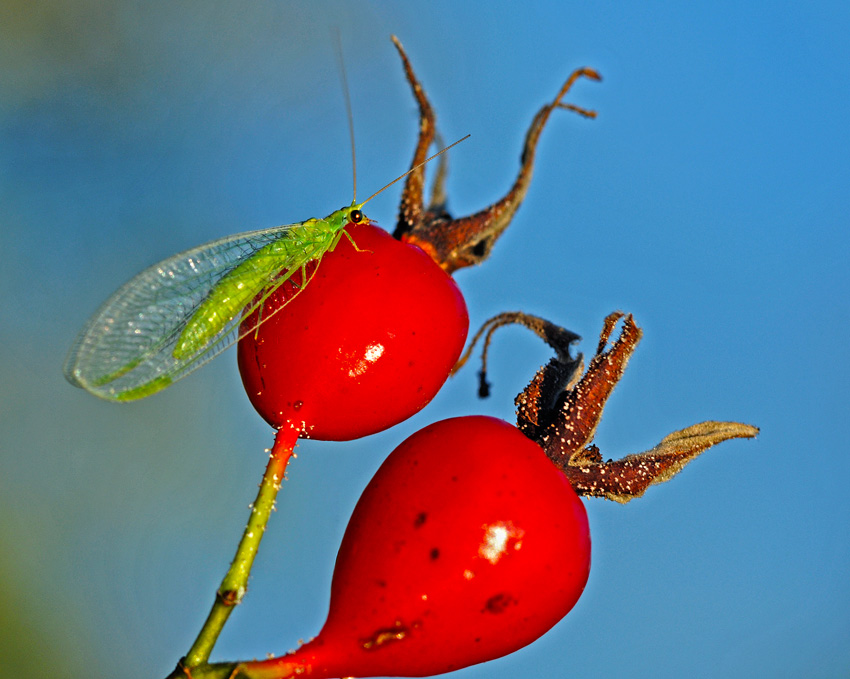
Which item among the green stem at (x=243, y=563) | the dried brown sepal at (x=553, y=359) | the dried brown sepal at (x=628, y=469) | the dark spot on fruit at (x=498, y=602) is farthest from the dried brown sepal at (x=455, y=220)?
the dark spot on fruit at (x=498, y=602)

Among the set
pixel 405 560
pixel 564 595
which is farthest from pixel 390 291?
pixel 564 595

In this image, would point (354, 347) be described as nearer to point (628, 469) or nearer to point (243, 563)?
point (243, 563)

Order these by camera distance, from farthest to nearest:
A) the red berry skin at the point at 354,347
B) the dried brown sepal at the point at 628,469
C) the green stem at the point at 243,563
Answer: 1. the dried brown sepal at the point at 628,469
2. the red berry skin at the point at 354,347
3. the green stem at the point at 243,563

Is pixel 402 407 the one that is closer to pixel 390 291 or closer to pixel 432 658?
pixel 390 291

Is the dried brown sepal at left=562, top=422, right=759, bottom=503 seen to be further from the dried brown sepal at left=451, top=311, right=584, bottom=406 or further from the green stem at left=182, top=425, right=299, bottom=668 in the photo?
the green stem at left=182, top=425, right=299, bottom=668

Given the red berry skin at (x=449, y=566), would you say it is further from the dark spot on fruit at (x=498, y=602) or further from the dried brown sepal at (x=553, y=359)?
the dried brown sepal at (x=553, y=359)

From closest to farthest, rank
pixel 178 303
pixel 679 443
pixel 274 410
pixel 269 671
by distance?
pixel 269 671, pixel 274 410, pixel 679 443, pixel 178 303

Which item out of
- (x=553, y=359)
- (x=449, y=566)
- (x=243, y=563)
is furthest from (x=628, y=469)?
(x=243, y=563)
